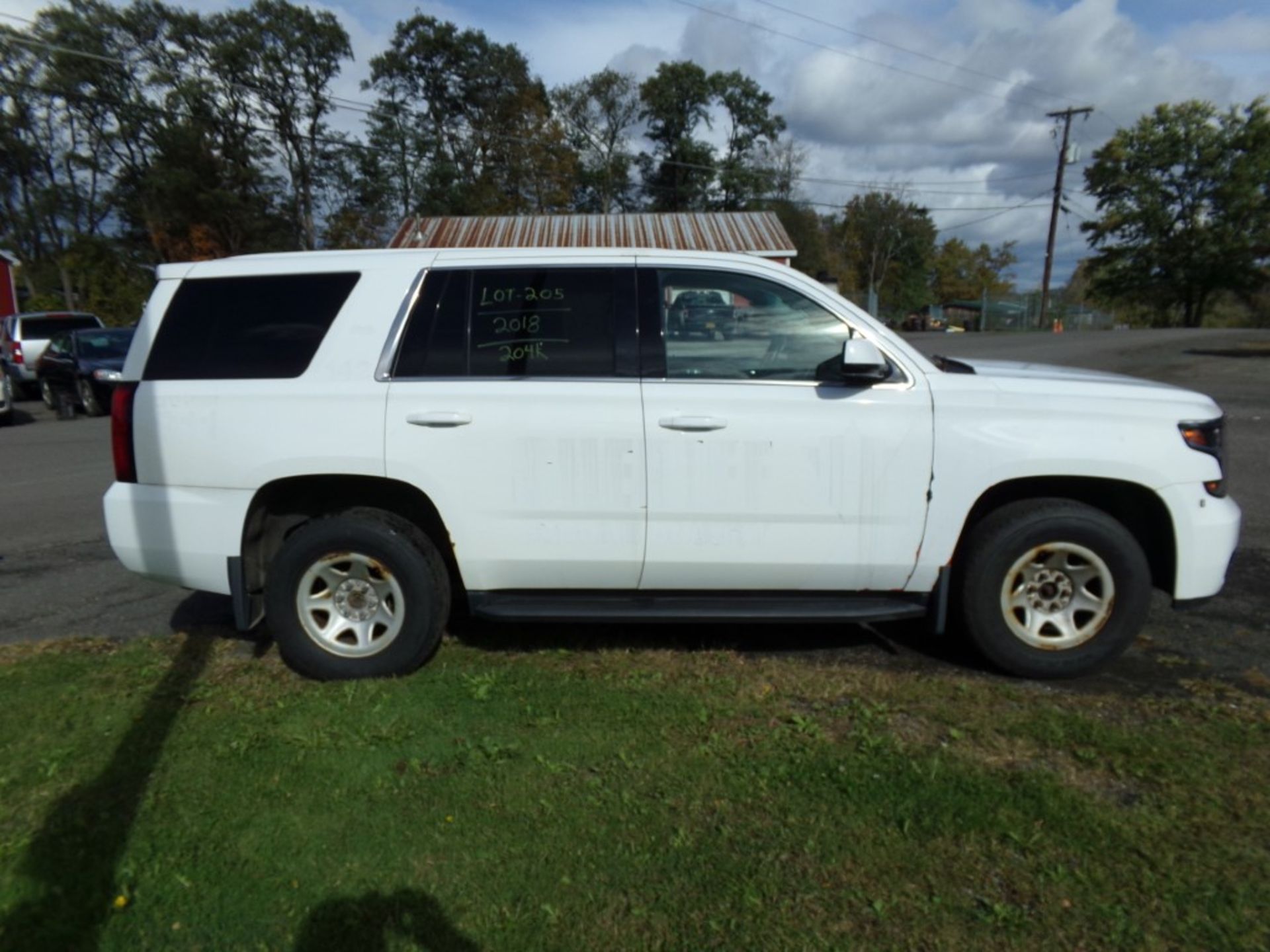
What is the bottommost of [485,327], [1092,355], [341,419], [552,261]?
[1092,355]

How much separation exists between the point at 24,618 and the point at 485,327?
3.53 m

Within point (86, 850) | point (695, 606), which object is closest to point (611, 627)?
point (695, 606)

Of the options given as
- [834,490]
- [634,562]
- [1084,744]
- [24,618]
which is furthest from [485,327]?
[24,618]

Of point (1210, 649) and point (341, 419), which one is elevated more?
point (341, 419)

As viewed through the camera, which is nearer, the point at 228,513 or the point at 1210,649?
the point at 228,513

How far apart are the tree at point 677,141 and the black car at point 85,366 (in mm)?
44583

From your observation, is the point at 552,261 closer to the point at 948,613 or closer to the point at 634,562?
the point at 634,562

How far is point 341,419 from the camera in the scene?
14.0ft

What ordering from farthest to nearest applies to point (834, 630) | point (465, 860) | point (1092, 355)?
point (1092, 355) < point (834, 630) < point (465, 860)

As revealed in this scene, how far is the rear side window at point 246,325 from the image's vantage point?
4410 millimetres

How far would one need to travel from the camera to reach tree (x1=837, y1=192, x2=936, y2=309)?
2960 inches

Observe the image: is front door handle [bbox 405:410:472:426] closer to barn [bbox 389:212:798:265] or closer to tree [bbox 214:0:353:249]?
barn [bbox 389:212:798:265]

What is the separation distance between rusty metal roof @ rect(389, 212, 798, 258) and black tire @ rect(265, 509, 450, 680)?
69.7ft

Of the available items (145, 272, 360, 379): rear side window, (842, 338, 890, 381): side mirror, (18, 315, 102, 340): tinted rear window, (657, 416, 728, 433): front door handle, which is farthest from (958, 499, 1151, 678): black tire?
(18, 315, 102, 340): tinted rear window
